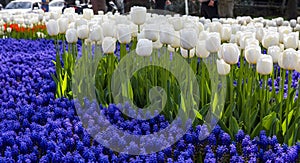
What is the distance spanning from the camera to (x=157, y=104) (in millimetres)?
3305

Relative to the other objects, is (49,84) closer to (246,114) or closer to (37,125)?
(37,125)

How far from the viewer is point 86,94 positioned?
3715 millimetres

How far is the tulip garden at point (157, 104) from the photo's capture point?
2.58 meters

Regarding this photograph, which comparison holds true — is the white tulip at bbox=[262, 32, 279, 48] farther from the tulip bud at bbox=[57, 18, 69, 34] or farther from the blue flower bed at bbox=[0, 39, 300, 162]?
the tulip bud at bbox=[57, 18, 69, 34]

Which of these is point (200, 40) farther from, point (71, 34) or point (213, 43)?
point (71, 34)

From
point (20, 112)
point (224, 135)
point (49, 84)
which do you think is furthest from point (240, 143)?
point (49, 84)

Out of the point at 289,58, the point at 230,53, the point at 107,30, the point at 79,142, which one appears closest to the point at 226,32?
the point at 107,30

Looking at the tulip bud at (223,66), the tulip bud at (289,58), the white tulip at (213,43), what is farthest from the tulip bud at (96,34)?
the tulip bud at (289,58)

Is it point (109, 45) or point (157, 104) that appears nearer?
point (157, 104)

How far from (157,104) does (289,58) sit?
3.13 ft

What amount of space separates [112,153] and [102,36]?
1519 mm

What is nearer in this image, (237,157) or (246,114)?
(237,157)

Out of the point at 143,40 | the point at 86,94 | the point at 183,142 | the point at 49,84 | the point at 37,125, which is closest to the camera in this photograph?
the point at 183,142

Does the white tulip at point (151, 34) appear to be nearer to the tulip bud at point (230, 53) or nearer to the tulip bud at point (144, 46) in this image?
the tulip bud at point (144, 46)
